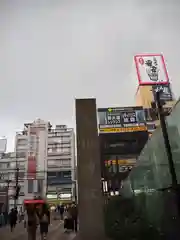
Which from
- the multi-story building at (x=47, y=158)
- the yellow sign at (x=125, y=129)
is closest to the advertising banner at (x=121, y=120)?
the yellow sign at (x=125, y=129)

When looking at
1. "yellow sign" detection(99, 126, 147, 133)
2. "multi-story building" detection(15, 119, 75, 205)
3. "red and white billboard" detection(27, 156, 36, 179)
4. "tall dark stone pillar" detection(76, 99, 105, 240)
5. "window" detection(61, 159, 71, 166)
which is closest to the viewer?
"tall dark stone pillar" detection(76, 99, 105, 240)

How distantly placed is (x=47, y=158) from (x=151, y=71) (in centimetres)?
2295

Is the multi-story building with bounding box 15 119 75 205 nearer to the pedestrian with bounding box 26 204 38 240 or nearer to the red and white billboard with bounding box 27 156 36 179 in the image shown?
the red and white billboard with bounding box 27 156 36 179

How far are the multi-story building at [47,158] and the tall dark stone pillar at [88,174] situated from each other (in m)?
32.0

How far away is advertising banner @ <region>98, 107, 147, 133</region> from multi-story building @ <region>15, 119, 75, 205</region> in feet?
41.9

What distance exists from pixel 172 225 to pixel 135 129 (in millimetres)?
29884

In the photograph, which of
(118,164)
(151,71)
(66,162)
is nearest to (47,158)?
(66,162)

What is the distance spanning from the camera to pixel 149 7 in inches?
245

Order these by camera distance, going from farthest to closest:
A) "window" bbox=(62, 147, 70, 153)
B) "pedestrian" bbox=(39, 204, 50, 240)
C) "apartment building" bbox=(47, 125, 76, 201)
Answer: "window" bbox=(62, 147, 70, 153)
"apartment building" bbox=(47, 125, 76, 201)
"pedestrian" bbox=(39, 204, 50, 240)

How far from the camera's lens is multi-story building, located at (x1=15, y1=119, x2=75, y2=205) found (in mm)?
41125

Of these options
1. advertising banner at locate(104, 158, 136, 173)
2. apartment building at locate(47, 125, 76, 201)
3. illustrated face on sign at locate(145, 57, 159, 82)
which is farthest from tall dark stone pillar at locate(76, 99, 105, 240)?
illustrated face on sign at locate(145, 57, 159, 82)

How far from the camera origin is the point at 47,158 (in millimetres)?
46719

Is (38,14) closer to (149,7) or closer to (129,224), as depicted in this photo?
(149,7)

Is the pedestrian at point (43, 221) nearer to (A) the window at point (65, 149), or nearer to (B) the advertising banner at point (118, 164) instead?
(B) the advertising banner at point (118, 164)
